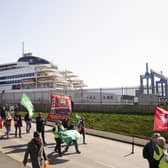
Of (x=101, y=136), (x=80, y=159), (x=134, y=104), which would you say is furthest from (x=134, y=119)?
(x=80, y=159)

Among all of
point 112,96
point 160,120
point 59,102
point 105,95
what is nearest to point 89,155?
point 160,120

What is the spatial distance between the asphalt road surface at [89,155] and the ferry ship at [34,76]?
55.5m

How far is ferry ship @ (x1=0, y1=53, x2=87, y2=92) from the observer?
79.4 meters

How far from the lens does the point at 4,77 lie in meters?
87.2

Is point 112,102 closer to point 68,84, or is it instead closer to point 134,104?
point 134,104

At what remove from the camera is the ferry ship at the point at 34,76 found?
3127 inches

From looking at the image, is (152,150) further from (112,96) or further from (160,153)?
(112,96)

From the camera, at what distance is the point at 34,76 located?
81.3 metres

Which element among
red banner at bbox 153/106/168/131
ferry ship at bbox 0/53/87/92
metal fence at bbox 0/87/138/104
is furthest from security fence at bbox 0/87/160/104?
ferry ship at bbox 0/53/87/92

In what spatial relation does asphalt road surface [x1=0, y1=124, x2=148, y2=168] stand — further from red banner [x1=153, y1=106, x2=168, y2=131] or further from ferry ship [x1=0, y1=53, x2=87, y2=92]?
ferry ship [x1=0, y1=53, x2=87, y2=92]

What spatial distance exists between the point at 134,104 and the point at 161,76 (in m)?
21.7

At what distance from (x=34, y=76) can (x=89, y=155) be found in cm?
6456

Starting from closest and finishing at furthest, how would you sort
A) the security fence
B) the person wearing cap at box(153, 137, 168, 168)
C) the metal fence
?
the person wearing cap at box(153, 137, 168, 168) < the security fence < the metal fence

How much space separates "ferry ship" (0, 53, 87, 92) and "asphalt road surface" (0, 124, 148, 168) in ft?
182
